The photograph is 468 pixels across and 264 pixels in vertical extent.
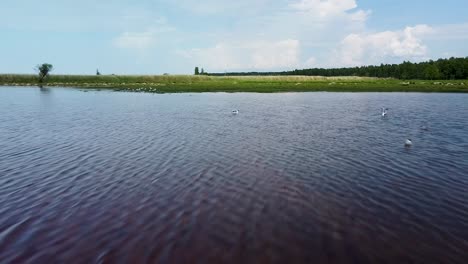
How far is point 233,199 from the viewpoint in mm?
13383

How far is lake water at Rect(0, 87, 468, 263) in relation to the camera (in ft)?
31.9

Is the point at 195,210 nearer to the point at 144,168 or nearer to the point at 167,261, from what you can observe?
the point at 167,261

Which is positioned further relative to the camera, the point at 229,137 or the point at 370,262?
the point at 229,137

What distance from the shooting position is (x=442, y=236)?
10492 millimetres

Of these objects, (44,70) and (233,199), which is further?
(44,70)

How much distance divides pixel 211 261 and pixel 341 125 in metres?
27.0

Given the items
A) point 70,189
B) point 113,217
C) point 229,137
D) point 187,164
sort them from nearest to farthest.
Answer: point 113,217 < point 70,189 < point 187,164 < point 229,137

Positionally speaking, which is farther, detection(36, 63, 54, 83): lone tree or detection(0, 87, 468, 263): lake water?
detection(36, 63, 54, 83): lone tree

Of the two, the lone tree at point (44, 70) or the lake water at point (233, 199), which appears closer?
the lake water at point (233, 199)

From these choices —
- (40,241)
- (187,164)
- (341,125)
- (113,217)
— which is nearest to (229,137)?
(187,164)

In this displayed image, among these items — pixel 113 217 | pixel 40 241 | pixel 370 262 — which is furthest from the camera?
pixel 113 217

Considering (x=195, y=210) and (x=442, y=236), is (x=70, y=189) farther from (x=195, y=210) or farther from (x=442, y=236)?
(x=442, y=236)

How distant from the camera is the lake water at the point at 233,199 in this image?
9.72 m

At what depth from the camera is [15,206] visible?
12750 millimetres
